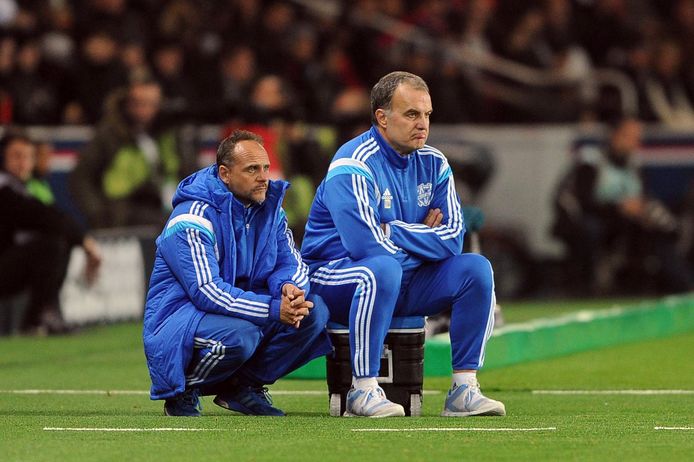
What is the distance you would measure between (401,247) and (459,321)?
450 millimetres

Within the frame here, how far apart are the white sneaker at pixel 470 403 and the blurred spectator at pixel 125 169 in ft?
25.5

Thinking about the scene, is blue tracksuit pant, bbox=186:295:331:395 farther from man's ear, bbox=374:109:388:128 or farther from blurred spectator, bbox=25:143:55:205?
blurred spectator, bbox=25:143:55:205

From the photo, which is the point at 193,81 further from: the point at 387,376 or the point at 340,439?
the point at 340,439

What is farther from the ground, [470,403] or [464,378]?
[464,378]

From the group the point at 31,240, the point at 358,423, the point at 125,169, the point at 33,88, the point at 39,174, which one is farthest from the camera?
the point at 33,88

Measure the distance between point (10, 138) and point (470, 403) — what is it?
259 inches

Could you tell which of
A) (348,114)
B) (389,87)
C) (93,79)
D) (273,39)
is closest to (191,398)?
(389,87)

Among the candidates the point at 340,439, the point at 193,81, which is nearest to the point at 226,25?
the point at 193,81

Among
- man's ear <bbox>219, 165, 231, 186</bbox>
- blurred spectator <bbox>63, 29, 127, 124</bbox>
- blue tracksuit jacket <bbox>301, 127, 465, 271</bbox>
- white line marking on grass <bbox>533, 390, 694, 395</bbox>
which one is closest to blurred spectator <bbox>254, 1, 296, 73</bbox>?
blurred spectator <bbox>63, 29, 127, 124</bbox>

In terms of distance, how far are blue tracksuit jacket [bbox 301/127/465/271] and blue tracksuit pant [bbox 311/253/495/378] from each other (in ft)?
0.28

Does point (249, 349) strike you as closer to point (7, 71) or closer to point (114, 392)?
point (114, 392)

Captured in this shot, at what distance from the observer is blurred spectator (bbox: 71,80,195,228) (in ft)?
50.3

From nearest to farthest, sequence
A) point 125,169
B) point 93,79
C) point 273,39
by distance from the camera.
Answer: point 125,169, point 93,79, point 273,39

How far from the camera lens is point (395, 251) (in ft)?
26.6
